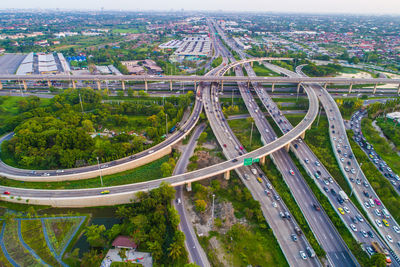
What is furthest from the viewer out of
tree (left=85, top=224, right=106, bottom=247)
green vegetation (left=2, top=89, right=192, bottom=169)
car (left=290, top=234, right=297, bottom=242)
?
green vegetation (left=2, top=89, right=192, bottom=169)

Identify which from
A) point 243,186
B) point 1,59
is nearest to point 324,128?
point 243,186

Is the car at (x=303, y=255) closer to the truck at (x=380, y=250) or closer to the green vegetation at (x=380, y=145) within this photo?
the truck at (x=380, y=250)

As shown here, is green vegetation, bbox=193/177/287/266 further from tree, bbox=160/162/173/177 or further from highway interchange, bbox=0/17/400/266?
tree, bbox=160/162/173/177

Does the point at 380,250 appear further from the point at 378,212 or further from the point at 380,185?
the point at 380,185

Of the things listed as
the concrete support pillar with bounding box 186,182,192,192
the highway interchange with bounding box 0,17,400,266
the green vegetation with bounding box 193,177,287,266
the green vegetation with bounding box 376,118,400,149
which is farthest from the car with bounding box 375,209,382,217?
the concrete support pillar with bounding box 186,182,192,192

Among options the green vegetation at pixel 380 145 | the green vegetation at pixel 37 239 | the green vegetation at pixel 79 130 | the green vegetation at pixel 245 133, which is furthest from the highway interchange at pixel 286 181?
the green vegetation at pixel 380 145
